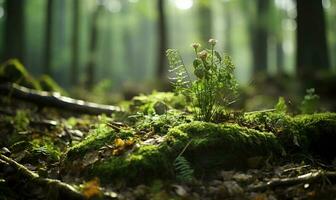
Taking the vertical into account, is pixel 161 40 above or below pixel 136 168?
above

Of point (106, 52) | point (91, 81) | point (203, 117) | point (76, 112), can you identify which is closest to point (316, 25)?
point (76, 112)

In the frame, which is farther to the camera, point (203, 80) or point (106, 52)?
point (106, 52)

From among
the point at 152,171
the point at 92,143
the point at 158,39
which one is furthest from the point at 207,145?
the point at 158,39

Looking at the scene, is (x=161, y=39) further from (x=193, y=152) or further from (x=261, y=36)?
(x=193, y=152)

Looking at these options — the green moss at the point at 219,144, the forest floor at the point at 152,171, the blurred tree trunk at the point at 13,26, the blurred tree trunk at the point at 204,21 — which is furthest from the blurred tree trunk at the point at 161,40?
the green moss at the point at 219,144

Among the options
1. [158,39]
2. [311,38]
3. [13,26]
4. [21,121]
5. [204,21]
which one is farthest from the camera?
[204,21]

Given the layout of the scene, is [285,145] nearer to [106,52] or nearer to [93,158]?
[93,158]

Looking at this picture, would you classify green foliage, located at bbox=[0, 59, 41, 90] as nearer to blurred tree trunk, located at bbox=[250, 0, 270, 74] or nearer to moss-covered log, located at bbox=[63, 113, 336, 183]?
moss-covered log, located at bbox=[63, 113, 336, 183]
